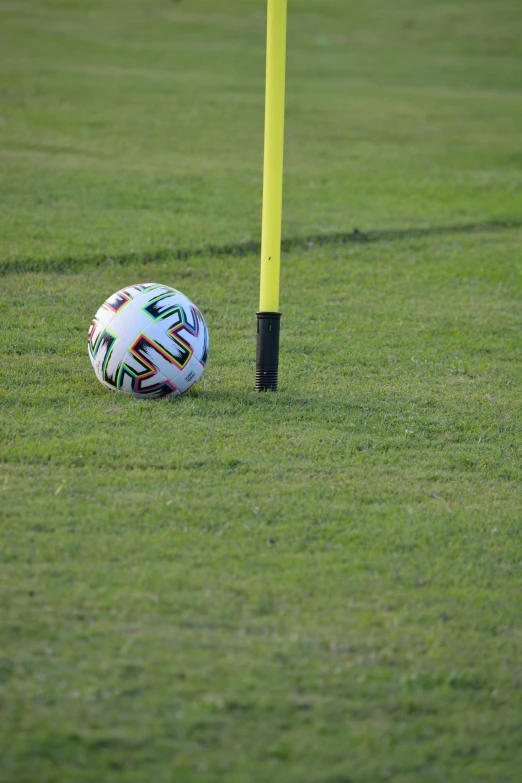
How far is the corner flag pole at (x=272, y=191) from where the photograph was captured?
6.68 m

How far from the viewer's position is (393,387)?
24.8 ft

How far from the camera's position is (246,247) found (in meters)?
11.8

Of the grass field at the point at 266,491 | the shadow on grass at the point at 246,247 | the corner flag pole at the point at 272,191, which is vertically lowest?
the grass field at the point at 266,491

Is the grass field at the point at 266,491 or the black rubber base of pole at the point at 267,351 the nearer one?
the grass field at the point at 266,491

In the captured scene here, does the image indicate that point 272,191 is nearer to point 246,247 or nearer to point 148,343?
point 148,343

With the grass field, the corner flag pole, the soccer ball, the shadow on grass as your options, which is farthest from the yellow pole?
the shadow on grass

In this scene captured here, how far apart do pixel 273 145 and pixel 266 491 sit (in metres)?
2.69

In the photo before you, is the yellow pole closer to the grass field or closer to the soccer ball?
the soccer ball

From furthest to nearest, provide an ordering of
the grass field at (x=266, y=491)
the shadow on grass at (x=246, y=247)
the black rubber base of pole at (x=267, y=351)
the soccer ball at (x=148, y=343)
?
the shadow on grass at (x=246, y=247)
the black rubber base of pole at (x=267, y=351)
the soccer ball at (x=148, y=343)
the grass field at (x=266, y=491)

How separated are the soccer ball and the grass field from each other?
0.64 feet

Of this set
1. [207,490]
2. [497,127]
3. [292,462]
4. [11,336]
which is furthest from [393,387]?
[497,127]

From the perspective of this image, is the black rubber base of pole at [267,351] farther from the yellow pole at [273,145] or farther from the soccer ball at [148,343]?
the soccer ball at [148,343]

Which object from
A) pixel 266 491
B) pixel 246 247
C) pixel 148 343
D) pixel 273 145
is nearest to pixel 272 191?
pixel 273 145

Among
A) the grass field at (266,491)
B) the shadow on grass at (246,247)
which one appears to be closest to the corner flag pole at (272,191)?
the grass field at (266,491)
